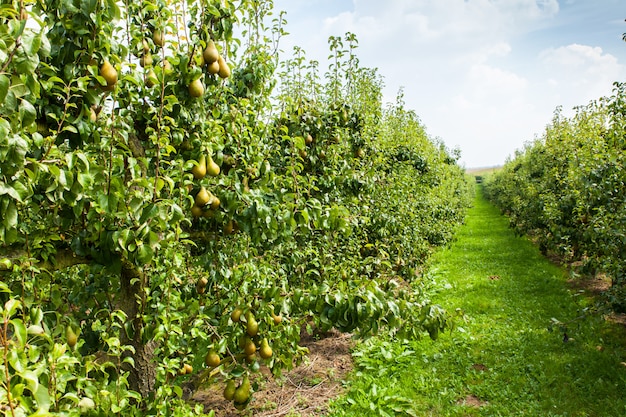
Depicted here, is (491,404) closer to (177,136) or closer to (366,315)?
(366,315)

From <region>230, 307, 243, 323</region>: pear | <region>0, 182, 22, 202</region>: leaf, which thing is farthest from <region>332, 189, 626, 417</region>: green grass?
<region>0, 182, 22, 202</region>: leaf

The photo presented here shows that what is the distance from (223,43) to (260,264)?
1.91 meters

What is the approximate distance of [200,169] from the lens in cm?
270

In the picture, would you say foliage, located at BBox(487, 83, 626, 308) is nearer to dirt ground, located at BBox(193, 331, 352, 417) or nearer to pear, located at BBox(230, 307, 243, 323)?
dirt ground, located at BBox(193, 331, 352, 417)

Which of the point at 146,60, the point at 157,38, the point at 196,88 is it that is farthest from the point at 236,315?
the point at 157,38

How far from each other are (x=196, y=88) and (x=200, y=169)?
513 millimetres

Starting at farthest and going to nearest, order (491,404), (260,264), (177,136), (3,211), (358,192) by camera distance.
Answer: (358,192)
(491,404)
(260,264)
(177,136)
(3,211)

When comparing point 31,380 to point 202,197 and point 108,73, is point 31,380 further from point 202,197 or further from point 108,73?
point 202,197

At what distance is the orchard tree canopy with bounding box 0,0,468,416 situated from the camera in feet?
5.44

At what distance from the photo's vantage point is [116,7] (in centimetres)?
199

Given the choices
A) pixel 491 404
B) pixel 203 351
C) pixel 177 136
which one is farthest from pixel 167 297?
pixel 491 404

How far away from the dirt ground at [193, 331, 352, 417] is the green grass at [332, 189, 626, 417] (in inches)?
7.8

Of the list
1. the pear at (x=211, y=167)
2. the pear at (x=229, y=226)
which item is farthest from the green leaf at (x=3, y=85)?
the pear at (x=229, y=226)

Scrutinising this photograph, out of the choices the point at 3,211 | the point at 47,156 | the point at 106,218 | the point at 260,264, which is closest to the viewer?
the point at 3,211
